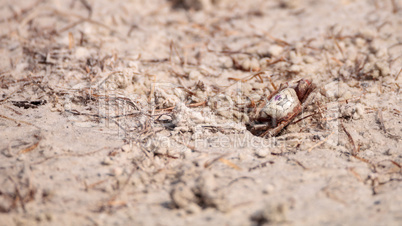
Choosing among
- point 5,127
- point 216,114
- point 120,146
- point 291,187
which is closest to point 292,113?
point 216,114

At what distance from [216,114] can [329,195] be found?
121 centimetres

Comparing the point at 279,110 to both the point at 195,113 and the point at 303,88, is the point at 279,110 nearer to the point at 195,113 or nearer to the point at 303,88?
the point at 303,88

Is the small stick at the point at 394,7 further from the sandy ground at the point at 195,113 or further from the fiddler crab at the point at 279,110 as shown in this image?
the fiddler crab at the point at 279,110

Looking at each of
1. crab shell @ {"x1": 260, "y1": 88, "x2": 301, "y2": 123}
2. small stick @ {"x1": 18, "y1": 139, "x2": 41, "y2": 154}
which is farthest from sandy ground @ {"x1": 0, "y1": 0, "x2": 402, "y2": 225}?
crab shell @ {"x1": 260, "y1": 88, "x2": 301, "y2": 123}

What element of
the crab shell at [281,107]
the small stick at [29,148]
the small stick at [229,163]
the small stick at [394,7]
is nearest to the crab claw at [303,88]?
the crab shell at [281,107]

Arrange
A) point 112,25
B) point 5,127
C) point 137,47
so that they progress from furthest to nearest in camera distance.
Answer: point 112,25
point 137,47
point 5,127

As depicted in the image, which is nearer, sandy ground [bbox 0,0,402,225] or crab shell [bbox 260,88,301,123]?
sandy ground [bbox 0,0,402,225]

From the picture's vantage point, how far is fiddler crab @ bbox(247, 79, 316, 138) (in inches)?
104

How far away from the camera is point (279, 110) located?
104 inches

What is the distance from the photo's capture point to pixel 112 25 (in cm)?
375

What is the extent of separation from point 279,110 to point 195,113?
0.70 meters

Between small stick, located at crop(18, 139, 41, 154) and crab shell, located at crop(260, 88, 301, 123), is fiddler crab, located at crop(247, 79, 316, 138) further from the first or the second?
small stick, located at crop(18, 139, 41, 154)

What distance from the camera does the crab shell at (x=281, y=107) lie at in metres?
2.65

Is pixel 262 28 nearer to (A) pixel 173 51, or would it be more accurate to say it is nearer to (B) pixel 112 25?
(A) pixel 173 51
